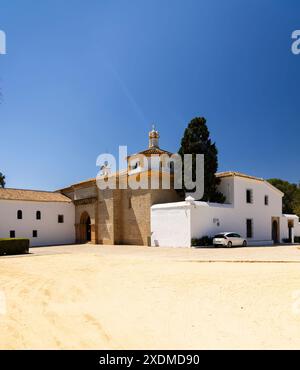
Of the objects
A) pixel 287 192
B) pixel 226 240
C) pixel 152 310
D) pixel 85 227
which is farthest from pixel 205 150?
pixel 287 192

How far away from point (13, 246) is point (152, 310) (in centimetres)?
1706

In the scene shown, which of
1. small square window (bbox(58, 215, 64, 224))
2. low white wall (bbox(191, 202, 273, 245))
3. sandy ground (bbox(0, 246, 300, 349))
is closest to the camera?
sandy ground (bbox(0, 246, 300, 349))

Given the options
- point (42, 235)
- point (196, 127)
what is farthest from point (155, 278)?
point (42, 235)

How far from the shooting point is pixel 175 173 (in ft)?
107

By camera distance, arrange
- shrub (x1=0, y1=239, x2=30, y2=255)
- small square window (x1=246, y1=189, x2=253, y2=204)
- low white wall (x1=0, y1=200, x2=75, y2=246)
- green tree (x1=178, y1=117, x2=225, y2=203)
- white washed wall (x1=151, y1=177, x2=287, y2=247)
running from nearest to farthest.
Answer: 1. shrub (x1=0, y1=239, x2=30, y2=255)
2. white washed wall (x1=151, y1=177, x2=287, y2=247)
3. green tree (x1=178, y1=117, x2=225, y2=203)
4. small square window (x1=246, y1=189, x2=253, y2=204)
5. low white wall (x1=0, y1=200, x2=75, y2=246)

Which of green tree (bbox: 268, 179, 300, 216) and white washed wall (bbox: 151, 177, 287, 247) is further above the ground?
green tree (bbox: 268, 179, 300, 216)

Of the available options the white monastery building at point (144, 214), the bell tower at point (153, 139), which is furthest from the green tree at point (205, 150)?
the bell tower at point (153, 139)

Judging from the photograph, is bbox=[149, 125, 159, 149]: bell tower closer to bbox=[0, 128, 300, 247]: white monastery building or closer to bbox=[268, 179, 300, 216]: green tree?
bbox=[0, 128, 300, 247]: white monastery building

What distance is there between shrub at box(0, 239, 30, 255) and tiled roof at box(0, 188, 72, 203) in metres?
14.1

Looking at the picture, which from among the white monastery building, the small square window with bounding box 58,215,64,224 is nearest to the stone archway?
the white monastery building

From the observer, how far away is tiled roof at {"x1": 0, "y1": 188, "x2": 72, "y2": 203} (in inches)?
1405

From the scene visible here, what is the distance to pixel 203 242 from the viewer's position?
27156mm

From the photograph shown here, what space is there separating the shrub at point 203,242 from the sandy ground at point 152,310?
48.0ft

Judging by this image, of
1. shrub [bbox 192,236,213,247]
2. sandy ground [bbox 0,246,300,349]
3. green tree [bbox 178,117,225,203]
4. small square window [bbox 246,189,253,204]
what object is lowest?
shrub [bbox 192,236,213,247]
